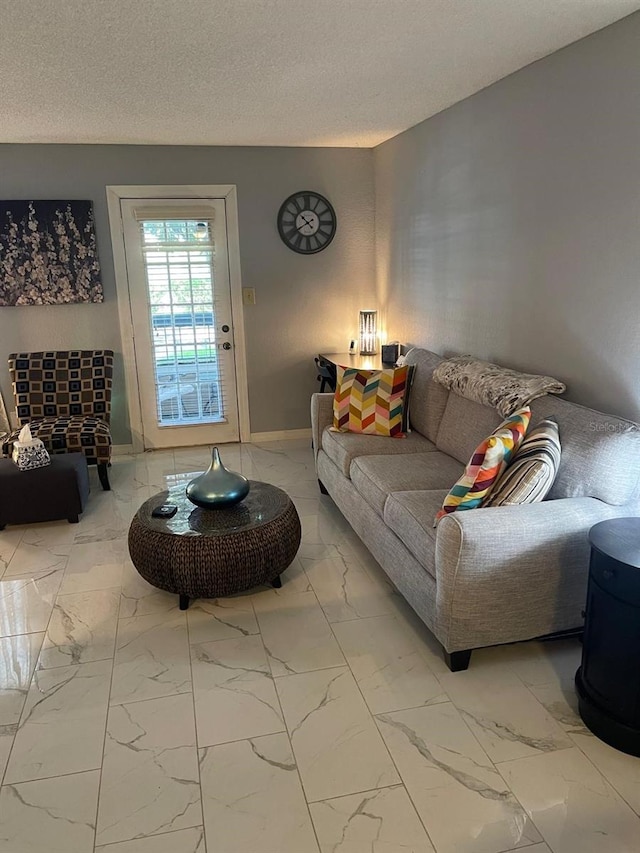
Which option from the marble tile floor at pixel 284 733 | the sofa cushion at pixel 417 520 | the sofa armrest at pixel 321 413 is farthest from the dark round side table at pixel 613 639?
the sofa armrest at pixel 321 413

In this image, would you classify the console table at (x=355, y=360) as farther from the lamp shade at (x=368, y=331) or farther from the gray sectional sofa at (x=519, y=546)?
the gray sectional sofa at (x=519, y=546)

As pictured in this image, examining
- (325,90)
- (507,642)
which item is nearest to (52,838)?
(507,642)

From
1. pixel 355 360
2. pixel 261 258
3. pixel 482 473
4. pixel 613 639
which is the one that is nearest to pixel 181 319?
pixel 261 258

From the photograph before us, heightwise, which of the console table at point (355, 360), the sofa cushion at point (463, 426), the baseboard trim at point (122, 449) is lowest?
the baseboard trim at point (122, 449)

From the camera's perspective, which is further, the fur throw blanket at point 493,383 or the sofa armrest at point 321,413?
the sofa armrest at point 321,413

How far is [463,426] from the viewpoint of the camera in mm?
3416

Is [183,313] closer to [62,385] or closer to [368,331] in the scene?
[62,385]

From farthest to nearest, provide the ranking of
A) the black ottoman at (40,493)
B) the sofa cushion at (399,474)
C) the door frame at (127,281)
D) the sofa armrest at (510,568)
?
the door frame at (127,281) < the black ottoman at (40,493) < the sofa cushion at (399,474) < the sofa armrest at (510,568)

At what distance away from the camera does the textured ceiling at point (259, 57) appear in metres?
2.33

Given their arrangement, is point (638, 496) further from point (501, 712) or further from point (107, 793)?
point (107, 793)

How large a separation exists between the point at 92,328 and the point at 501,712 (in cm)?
410

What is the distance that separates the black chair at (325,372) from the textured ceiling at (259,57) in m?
1.77

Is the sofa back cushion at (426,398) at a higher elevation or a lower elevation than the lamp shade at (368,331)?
lower

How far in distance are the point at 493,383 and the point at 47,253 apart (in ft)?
11.4
